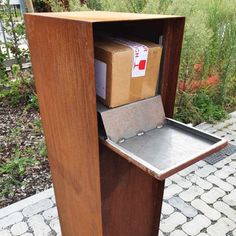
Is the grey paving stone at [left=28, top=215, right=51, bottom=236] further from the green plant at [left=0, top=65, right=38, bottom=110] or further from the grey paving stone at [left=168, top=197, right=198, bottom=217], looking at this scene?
the green plant at [left=0, top=65, right=38, bottom=110]

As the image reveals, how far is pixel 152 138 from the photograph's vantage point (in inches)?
45.9

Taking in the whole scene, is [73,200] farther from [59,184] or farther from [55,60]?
[55,60]

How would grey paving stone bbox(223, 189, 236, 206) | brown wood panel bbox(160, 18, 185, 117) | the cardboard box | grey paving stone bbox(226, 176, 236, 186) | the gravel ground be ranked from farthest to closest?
1. grey paving stone bbox(226, 176, 236, 186)
2. the gravel ground
3. grey paving stone bbox(223, 189, 236, 206)
4. brown wood panel bbox(160, 18, 185, 117)
5. the cardboard box

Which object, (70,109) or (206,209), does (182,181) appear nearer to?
(206,209)

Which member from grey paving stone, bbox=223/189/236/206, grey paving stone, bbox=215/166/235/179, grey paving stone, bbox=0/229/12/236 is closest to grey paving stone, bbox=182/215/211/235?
grey paving stone, bbox=223/189/236/206

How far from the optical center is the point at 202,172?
114 inches

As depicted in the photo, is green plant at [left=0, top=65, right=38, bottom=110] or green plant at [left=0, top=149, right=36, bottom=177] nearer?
green plant at [left=0, top=149, right=36, bottom=177]

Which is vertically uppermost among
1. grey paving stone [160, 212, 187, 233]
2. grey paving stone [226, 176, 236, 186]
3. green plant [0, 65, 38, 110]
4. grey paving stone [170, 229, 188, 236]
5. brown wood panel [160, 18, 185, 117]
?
brown wood panel [160, 18, 185, 117]

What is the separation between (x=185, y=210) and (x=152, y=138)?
149cm

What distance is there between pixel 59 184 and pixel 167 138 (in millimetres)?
735

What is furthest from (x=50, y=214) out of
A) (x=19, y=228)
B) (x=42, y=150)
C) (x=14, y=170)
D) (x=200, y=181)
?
(x=200, y=181)

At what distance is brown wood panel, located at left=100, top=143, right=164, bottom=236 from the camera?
50.5 inches

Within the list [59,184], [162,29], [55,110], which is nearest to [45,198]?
[59,184]

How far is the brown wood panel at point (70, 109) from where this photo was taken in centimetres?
99
